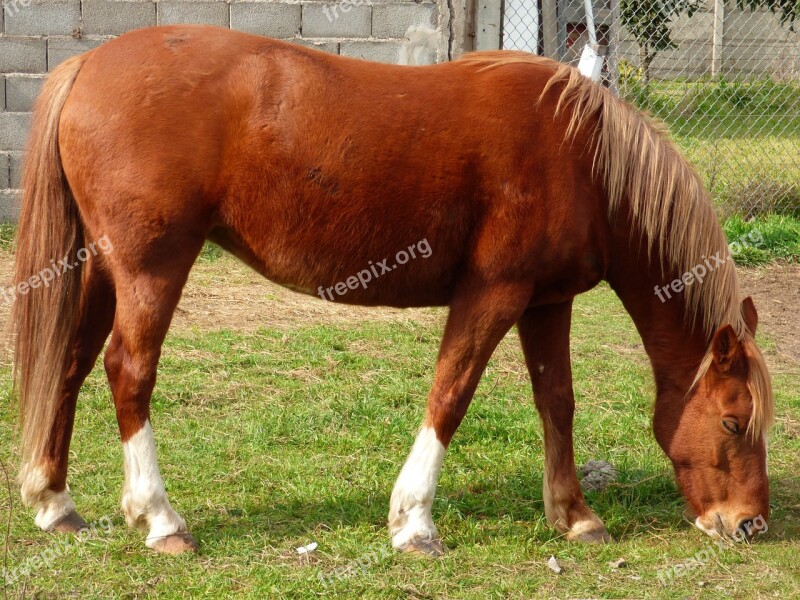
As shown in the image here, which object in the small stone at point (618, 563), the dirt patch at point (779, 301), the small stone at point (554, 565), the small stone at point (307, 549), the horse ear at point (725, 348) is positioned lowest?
the dirt patch at point (779, 301)

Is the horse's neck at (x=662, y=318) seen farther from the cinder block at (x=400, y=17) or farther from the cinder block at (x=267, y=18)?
the cinder block at (x=267, y=18)

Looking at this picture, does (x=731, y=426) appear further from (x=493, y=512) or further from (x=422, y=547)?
(x=422, y=547)

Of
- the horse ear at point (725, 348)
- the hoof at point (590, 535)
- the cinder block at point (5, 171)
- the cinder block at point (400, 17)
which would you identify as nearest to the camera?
the horse ear at point (725, 348)

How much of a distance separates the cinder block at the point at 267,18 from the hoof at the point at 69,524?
516 centimetres

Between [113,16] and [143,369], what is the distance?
5.19m

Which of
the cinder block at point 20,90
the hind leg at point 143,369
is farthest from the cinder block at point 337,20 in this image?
the hind leg at point 143,369

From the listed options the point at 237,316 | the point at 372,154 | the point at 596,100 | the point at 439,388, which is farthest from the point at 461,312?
the point at 237,316

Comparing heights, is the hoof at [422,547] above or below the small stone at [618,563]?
above

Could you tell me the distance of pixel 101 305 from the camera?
360 cm

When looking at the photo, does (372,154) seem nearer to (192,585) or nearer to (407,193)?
(407,193)

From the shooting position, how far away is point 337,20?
7773mm

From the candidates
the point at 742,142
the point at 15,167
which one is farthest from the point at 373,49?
the point at 742,142

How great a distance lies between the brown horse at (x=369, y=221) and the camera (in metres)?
3.24

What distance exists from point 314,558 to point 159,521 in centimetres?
59
